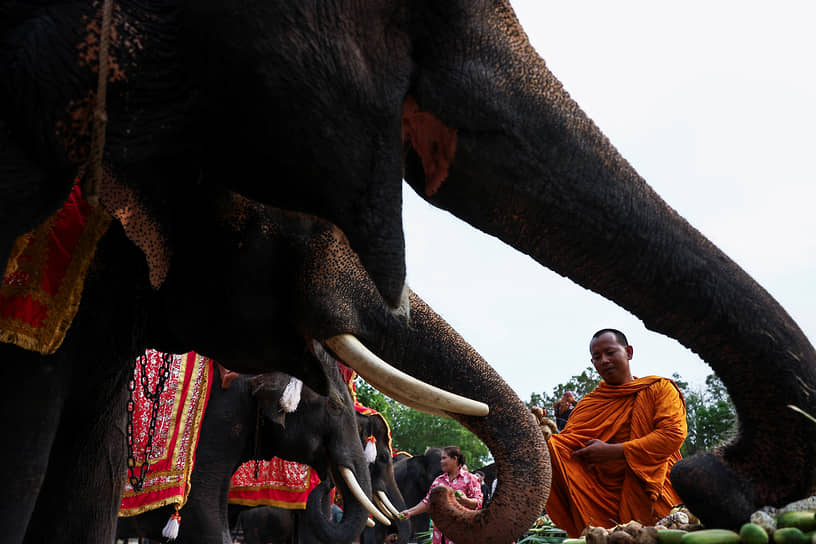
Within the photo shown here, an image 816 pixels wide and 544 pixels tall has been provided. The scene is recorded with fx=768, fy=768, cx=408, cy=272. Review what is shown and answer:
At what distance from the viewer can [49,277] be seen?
60.7 inches

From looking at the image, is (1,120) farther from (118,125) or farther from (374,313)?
(374,313)

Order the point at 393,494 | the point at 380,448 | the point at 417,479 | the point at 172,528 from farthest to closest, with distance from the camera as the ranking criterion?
1. the point at 417,479
2. the point at 393,494
3. the point at 380,448
4. the point at 172,528

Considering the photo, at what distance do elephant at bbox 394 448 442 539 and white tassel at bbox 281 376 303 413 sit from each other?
8755mm

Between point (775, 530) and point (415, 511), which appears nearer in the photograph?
point (775, 530)

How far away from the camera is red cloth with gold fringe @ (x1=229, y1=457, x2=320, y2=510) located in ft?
21.0

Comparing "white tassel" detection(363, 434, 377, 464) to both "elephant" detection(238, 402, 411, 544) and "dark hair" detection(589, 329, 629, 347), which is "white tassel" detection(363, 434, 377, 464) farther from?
"dark hair" detection(589, 329, 629, 347)

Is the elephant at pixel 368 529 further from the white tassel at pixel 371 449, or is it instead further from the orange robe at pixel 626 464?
the orange robe at pixel 626 464

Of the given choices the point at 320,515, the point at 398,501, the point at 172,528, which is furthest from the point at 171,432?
the point at 398,501

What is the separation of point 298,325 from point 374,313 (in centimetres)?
19

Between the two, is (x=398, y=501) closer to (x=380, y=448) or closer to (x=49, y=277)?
(x=380, y=448)

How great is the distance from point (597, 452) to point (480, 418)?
6.86ft

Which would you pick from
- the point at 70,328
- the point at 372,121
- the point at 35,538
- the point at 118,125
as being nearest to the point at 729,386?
the point at 372,121

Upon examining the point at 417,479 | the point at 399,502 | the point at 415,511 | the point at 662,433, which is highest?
the point at 417,479

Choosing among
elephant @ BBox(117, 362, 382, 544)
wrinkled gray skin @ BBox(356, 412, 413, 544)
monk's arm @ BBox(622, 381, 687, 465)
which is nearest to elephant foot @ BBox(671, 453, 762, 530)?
monk's arm @ BBox(622, 381, 687, 465)
